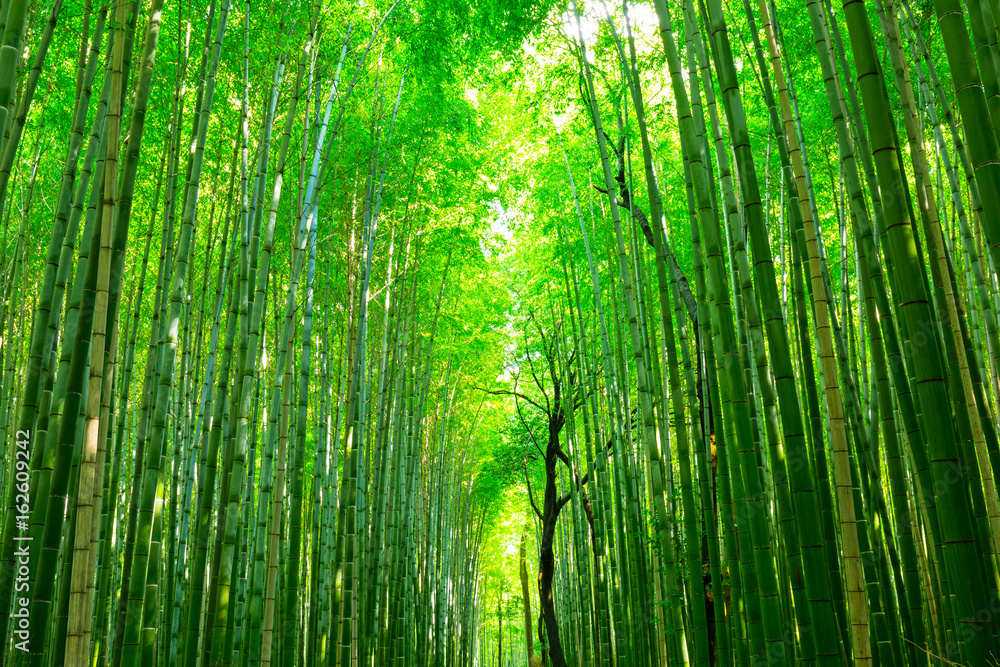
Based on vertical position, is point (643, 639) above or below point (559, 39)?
below

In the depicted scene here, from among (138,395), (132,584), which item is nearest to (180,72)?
(132,584)

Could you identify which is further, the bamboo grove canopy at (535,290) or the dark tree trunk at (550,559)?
the dark tree trunk at (550,559)

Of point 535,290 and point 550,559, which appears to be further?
point 550,559

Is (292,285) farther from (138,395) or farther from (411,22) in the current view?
(138,395)

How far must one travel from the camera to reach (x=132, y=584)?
2.22m

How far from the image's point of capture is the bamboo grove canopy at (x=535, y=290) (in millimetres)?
1610

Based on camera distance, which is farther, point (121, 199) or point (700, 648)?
point (700, 648)

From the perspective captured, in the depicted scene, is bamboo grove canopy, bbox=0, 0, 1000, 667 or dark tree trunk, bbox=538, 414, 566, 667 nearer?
bamboo grove canopy, bbox=0, 0, 1000, 667

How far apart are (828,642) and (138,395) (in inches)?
270

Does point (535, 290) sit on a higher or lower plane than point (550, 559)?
higher

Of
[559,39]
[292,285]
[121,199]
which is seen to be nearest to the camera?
[121,199]

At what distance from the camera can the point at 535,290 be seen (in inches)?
314

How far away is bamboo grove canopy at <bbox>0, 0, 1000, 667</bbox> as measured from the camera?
1.61 metres

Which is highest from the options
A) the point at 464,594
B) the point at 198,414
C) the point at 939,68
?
the point at 939,68
